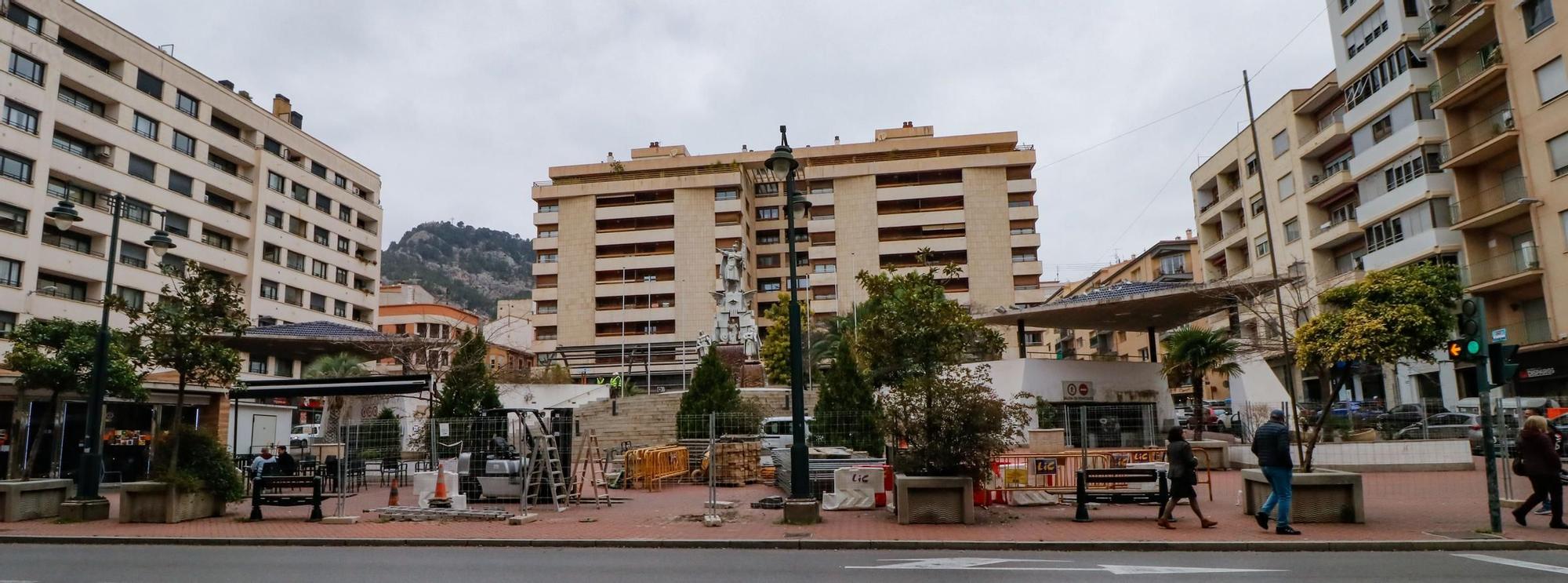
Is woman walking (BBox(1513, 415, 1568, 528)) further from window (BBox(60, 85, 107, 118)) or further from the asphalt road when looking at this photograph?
window (BBox(60, 85, 107, 118))

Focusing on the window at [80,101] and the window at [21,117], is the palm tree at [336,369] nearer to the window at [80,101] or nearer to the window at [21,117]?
the window at [21,117]

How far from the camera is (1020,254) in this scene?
70375 millimetres

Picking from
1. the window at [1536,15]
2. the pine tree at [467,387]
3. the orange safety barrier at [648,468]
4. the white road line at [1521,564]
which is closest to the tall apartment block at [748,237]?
the pine tree at [467,387]

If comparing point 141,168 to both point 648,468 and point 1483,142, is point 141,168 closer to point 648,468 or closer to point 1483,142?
point 648,468

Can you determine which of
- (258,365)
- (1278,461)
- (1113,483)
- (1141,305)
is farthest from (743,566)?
(258,365)

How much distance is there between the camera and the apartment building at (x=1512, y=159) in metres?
30.7

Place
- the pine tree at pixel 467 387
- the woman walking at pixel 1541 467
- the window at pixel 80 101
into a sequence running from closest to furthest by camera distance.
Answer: the woman walking at pixel 1541 467, the pine tree at pixel 467 387, the window at pixel 80 101

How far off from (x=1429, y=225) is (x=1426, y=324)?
26.4m

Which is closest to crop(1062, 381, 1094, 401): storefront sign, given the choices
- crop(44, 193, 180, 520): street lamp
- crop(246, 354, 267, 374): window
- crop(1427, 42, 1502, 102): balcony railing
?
crop(1427, 42, 1502, 102): balcony railing

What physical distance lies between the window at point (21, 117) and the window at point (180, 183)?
25.5 feet

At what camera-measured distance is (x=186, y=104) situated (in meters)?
51.4

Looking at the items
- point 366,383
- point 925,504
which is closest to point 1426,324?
point 925,504

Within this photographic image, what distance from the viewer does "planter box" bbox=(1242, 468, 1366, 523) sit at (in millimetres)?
12094

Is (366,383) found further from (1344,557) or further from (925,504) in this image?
(1344,557)
